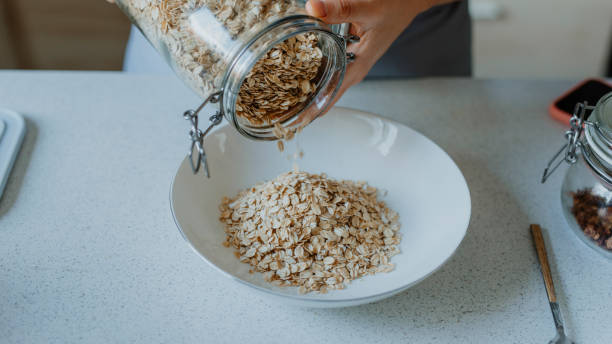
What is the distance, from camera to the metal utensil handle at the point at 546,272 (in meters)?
0.66

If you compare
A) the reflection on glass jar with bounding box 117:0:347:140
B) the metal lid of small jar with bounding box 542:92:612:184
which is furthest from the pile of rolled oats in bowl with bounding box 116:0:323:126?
the metal lid of small jar with bounding box 542:92:612:184

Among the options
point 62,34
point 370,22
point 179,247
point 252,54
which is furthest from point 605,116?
point 62,34

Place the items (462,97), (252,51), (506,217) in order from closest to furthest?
(252,51), (506,217), (462,97)

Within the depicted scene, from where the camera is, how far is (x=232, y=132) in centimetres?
85

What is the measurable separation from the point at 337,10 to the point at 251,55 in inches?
5.5

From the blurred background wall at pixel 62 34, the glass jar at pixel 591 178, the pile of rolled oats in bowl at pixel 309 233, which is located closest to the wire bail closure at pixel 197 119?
the pile of rolled oats in bowl at pixel 309 233

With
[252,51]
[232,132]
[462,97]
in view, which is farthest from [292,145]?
[462,97]

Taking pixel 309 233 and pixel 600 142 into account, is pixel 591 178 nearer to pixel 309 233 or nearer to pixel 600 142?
pixel 600 142

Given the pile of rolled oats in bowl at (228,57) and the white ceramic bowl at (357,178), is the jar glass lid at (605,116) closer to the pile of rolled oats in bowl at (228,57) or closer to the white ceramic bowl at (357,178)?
the white ceramic bowl at (357,178)

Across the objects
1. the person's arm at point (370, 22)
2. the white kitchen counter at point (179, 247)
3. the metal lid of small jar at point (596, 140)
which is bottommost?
the white kitchen counter at point (179, 247)

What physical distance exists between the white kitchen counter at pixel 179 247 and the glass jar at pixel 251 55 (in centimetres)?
23

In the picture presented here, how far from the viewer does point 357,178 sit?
874 millimetres

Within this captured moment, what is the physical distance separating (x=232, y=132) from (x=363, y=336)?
1.32ft

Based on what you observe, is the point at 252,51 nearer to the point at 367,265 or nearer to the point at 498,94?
the point at 367,265
